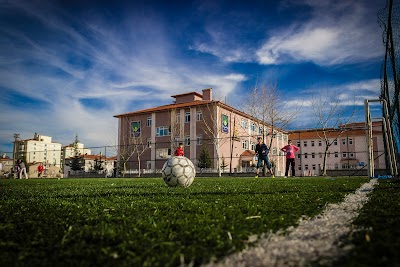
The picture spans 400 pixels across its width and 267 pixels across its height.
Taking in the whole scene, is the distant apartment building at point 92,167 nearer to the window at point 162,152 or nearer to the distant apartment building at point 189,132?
the distant apartment building at point 189,132

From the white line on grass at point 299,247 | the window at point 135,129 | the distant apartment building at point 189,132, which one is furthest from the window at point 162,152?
the white line on grass at point 299,247

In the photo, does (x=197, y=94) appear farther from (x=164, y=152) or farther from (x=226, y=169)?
(x=226, y=169)

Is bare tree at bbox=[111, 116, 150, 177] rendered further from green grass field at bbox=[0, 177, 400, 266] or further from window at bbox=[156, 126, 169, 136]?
green grass field at bbox=[0, 177, 400, 266]

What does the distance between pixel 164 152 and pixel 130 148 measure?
632 centimetres

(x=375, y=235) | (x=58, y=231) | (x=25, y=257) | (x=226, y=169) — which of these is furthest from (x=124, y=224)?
(x=226, y=169)

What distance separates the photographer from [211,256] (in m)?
1.68

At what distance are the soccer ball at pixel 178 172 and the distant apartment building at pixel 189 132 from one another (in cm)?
3083

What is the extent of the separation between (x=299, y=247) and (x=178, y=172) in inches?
230

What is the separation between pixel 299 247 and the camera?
1798mm

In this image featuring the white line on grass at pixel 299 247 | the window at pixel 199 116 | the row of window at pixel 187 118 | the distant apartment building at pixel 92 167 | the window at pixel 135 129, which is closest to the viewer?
the white line on grass at pixel 299 247

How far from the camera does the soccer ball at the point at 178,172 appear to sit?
24.7ft

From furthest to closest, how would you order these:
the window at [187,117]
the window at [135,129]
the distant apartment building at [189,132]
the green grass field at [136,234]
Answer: the window at [135,129]
the window at [187,117]
the distant apartment building at [189,132]
the green grass field at [136,234]

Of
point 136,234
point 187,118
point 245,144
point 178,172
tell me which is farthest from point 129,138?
point 136,234

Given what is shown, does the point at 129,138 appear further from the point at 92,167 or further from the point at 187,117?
the point at 92,167
